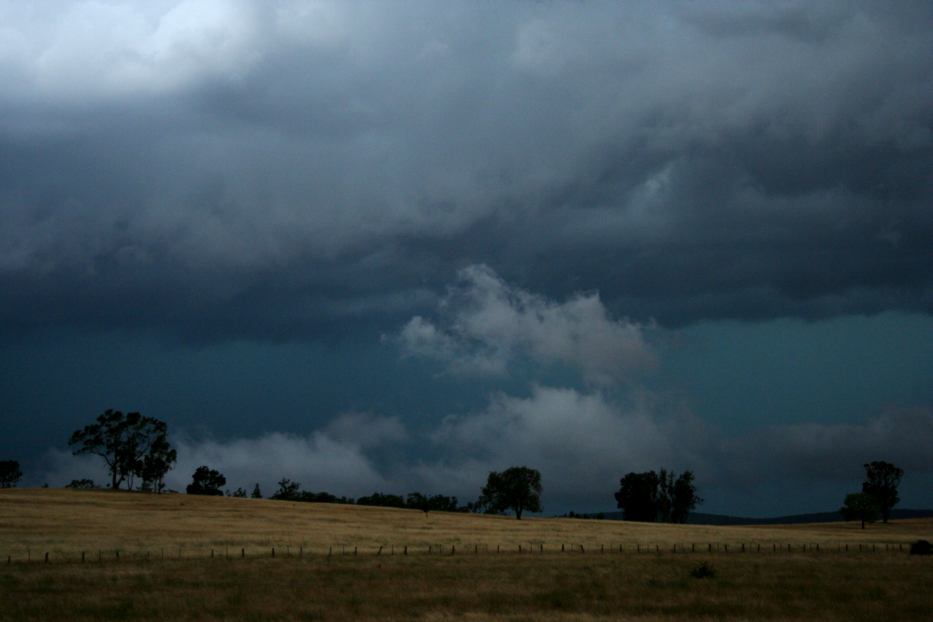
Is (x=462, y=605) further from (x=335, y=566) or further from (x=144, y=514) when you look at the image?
(x=144, y=514)

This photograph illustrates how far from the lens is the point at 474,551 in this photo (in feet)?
241

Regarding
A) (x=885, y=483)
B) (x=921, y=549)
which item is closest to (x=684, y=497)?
(x=885, y=483)

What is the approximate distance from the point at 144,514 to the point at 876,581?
82.9 metres

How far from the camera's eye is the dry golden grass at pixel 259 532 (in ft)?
243

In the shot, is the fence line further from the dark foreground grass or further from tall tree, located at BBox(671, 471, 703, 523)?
tall tree, located at BBox(671, 471, 703, 523)

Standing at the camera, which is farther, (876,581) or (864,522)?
(864,522)

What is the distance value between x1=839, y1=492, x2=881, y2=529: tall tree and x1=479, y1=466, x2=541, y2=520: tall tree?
51.0 metres

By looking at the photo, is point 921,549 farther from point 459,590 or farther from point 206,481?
point 206,481

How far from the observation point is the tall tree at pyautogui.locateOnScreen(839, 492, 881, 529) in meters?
151

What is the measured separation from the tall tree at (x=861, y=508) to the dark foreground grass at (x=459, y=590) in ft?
311

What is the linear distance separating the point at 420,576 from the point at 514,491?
117m

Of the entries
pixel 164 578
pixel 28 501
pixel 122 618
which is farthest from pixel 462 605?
pixel 28 501

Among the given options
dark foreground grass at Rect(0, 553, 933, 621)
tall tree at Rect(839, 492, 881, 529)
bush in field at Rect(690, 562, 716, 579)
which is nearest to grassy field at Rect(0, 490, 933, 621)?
dark foreground grass at Rect(0, 553, 933, 621)

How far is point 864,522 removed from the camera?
497ft
